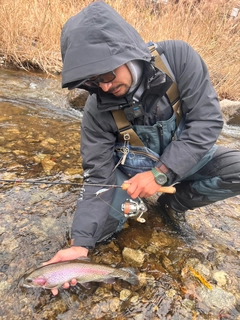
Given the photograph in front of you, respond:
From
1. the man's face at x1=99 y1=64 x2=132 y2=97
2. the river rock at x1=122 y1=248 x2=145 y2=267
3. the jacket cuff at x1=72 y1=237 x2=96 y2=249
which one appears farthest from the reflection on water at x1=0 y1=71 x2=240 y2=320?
the man's face at x1=99 y1=64 x2=132 y2=97

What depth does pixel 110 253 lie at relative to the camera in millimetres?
2459

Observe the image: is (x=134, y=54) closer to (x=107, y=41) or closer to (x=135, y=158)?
(x=107, y=41)

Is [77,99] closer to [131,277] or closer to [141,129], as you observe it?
[141,129]

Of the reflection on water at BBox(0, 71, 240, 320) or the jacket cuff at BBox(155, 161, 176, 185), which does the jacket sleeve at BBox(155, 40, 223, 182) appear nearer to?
the jacket cuff at BBox(155, 161, 176, 185)

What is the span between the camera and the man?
5.85ft

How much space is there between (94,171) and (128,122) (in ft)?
1.49

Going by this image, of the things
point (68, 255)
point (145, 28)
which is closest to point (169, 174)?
point (68, 255)

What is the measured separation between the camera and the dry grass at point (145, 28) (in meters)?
6.39

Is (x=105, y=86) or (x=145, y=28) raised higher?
(x=105, y=86)

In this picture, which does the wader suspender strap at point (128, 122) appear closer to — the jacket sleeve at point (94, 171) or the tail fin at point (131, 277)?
the jacket sleeve at point (94, 171)

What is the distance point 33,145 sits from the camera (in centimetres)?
375

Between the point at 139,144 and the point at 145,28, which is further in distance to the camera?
the point at 145,28

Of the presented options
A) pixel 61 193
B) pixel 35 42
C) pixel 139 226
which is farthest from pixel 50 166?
pixel 35 42

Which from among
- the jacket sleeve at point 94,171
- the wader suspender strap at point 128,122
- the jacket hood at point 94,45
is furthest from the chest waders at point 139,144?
the jacket hood at point 94,45
